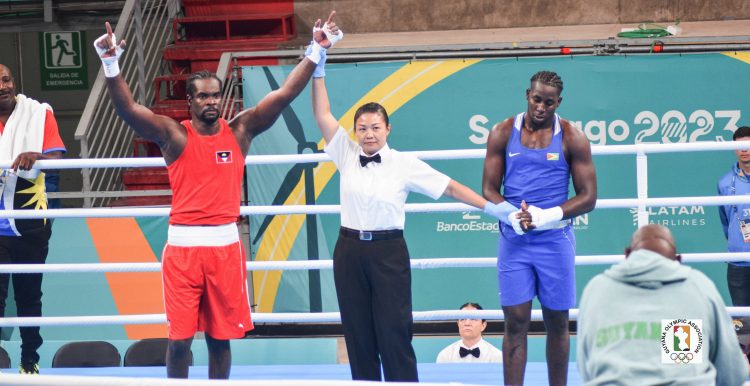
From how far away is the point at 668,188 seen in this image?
27.7 ft

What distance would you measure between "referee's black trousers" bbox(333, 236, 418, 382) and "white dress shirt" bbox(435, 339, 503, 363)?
2192 millimetres

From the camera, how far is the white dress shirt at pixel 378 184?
4.40 meters

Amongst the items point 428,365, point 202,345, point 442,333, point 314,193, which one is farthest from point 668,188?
point 202,345

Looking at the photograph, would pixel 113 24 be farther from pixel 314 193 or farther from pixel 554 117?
pixel 554 117

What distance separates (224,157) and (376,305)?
91 cm

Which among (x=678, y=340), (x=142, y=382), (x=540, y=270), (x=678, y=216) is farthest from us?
(x=678, y=216)

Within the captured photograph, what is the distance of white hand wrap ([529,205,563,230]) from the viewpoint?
4391mm

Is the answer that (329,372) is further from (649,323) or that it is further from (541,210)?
(649,323)

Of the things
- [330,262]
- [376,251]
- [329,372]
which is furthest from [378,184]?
[329,372]

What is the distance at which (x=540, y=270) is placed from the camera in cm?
452

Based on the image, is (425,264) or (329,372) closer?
(425,264)

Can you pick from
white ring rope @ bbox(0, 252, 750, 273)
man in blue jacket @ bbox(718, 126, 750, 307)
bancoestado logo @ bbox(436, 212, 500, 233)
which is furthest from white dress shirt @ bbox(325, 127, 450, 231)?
bancoestado logo @ bbox(436, 212, 500, 233)

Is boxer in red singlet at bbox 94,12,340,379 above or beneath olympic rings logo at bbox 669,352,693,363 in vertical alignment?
above

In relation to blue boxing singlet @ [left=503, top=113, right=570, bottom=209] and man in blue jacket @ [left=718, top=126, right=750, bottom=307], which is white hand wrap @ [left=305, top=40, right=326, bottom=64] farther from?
man in blue jacket @ [left=718, top=126, right=750, bottom=307]
